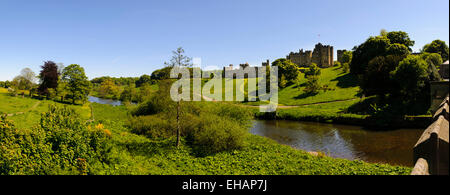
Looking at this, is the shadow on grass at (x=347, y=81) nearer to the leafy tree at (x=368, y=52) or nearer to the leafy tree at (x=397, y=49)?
the leafy tree at (x=368, y=52)

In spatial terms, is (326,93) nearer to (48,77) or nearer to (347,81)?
(347,81)

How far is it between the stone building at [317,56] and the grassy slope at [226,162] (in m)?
88.6

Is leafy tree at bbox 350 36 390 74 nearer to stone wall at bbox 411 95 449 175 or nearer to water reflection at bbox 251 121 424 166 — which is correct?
water reflection at bbox 251 121 424 166

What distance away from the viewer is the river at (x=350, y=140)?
19.2 metres

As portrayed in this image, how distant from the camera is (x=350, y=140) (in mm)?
24469

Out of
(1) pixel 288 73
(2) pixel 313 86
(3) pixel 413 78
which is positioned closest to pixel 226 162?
(3) pixel 413 78

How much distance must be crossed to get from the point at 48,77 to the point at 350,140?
5346cm

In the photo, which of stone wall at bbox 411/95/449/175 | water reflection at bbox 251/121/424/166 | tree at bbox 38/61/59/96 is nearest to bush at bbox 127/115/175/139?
water reflection at bbox 251/121/424/166

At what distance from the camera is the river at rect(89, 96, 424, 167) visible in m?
19.2

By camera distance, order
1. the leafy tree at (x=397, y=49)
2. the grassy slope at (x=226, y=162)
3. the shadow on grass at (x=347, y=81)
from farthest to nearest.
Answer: the shadow on grass at (x=347, y=81), the leafy tree at (x=397, y=49), the grassy slope at (x=226, y=162)

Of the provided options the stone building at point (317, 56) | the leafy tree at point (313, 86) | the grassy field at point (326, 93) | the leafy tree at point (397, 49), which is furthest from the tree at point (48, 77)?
the stone building at point (317, 56)

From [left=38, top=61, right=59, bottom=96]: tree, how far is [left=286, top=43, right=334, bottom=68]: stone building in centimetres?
9462
